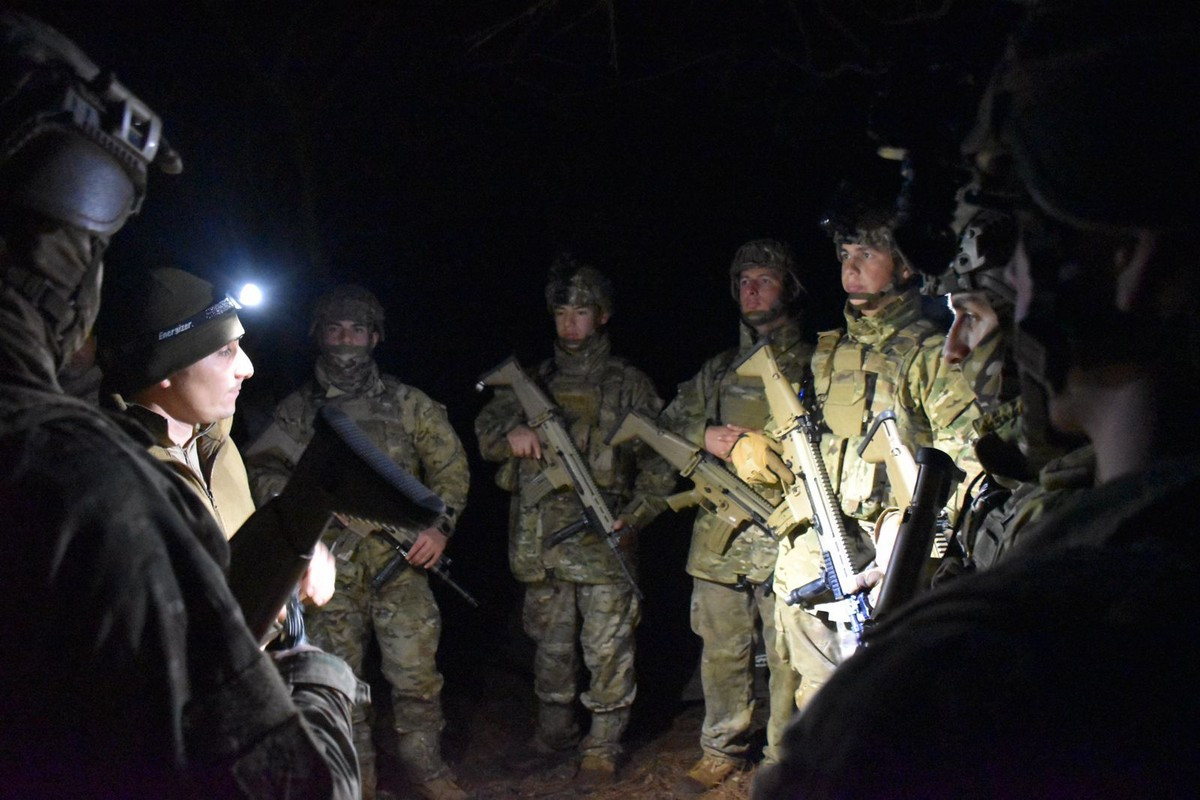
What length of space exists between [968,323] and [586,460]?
3138mm

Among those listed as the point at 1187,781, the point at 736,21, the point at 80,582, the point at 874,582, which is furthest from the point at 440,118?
the point at 1187,781

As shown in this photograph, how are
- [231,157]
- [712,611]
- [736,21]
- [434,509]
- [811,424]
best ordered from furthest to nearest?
[736,21], [231,157], [712,611], [811,424], [434,509]

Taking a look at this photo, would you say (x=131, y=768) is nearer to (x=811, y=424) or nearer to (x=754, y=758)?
(x=811, y=424)

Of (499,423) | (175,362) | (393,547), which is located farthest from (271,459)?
(175,362)

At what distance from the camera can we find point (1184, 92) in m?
0.88

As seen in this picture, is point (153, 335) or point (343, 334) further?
point (343, 334)

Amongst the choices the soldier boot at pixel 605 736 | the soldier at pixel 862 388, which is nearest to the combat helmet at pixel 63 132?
the soldier at pixel 862 388

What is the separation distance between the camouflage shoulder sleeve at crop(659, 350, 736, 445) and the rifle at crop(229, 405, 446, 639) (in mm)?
3594

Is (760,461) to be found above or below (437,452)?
below

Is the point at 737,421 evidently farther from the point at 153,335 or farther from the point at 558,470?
the point at 153,335

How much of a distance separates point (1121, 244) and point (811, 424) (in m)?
3.58

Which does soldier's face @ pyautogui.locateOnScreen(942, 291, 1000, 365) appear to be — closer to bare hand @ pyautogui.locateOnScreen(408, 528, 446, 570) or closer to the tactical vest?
the tactical vest

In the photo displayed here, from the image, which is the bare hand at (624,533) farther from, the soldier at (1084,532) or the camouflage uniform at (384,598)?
the soldier at (1084,532)

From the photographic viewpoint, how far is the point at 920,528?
2.54 metres
